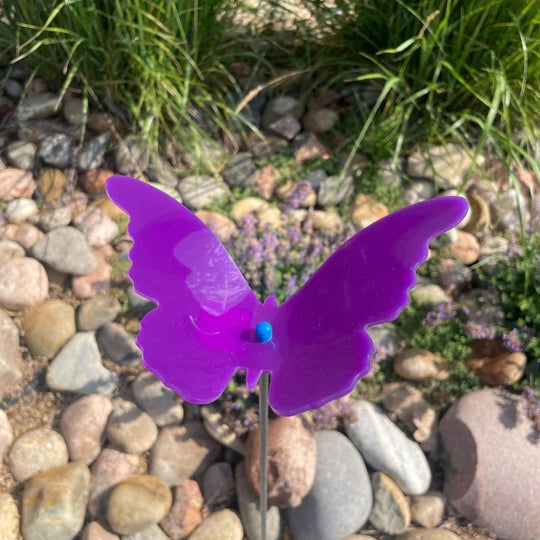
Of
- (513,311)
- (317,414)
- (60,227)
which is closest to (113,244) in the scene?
(60,227)

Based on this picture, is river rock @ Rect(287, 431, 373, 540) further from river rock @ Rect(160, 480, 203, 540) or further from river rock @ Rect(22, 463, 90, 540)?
river rock @ Rect(22, 463, 90, 540)

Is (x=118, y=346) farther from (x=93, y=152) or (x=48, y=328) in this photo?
(x=93, y=152)

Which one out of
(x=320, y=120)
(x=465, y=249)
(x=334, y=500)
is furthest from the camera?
(x=320, y=120)

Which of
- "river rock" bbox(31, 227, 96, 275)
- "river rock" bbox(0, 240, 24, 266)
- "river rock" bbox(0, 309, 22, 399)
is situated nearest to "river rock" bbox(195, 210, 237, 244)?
"river rock" bbox(31, 227, 96, 275)

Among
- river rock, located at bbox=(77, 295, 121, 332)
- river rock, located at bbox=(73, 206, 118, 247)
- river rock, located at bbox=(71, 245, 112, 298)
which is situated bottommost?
river rock, located at bbox=(77, 295, 121, 332)

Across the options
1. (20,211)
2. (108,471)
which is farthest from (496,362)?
(20,211)

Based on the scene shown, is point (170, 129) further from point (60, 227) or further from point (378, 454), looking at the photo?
point (378, 454)

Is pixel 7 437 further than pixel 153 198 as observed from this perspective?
Yes
